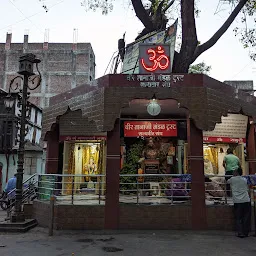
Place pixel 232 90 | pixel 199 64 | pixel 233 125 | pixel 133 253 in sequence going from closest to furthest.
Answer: pixel 133 253 < pixel 232 90 < pixel 233 125 < pixel 199 64

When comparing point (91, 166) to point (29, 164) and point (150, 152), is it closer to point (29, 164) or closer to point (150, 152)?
point (150, 152)

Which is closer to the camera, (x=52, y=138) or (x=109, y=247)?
(x=109, y=247)

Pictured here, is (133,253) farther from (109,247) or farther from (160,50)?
(160,50)

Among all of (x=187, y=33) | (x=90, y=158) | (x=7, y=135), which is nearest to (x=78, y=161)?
(x=90, y=158)

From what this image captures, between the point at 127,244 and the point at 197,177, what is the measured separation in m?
3.01

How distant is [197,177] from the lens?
338 inches

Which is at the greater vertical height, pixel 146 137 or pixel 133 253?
pixel 146 137

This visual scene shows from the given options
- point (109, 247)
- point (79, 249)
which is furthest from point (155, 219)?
point (79, 249)

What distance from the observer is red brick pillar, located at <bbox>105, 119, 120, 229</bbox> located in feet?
27.6

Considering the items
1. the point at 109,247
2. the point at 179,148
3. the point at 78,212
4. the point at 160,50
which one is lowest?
the point at 109,247

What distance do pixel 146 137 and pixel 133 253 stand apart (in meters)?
6.83

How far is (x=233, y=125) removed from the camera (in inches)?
484

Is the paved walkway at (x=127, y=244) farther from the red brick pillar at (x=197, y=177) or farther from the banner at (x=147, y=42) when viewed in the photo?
the banner at (x=147, y=42)

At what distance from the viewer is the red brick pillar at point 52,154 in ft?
40.0
